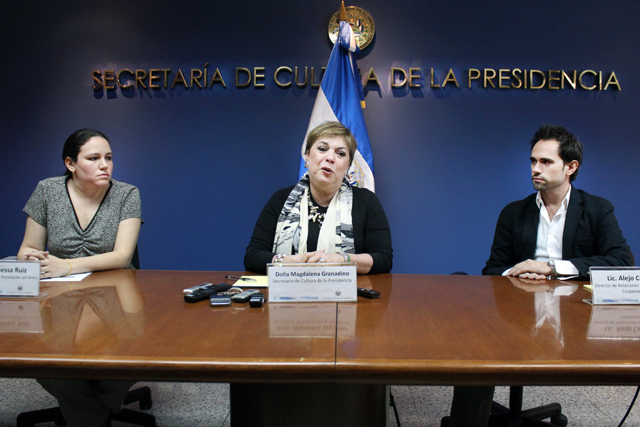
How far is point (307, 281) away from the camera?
1240 millimetres

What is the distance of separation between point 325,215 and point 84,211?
1.16 meters

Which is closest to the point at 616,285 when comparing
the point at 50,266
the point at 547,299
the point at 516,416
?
the point at 547,299

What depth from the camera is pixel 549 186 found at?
2006 mm

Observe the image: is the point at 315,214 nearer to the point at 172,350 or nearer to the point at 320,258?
the point at 320,258

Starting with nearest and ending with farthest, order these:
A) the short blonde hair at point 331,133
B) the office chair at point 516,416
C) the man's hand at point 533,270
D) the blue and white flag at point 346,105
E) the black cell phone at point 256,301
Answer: the black cell phone at point 256,301 < the man's hand at point 533,270 < the office chair at point 516,416 < the short blonde hair at point 331,133 < the blue and white flag at point 346,105

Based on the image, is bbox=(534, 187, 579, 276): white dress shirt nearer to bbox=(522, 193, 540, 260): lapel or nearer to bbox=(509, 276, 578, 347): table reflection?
bbox=(522, 193, 540, 260): lapel

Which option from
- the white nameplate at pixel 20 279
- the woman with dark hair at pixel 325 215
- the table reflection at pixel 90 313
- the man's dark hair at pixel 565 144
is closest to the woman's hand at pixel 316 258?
the woman with dark hair at pixel 325 215

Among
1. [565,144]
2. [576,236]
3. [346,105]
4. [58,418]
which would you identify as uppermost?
[346,105]

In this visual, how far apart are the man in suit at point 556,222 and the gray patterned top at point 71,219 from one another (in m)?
1.80

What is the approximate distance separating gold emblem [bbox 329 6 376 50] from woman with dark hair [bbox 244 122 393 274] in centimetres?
146

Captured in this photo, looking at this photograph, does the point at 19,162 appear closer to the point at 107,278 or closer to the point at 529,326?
the point at 107,278

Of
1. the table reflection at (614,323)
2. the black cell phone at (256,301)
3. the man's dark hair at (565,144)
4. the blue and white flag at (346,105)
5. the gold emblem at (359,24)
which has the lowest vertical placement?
the table reflection at (614,323)

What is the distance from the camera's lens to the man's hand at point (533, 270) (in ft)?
5.56

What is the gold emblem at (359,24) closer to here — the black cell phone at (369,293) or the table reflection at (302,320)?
the black cell phone at (369,293)
